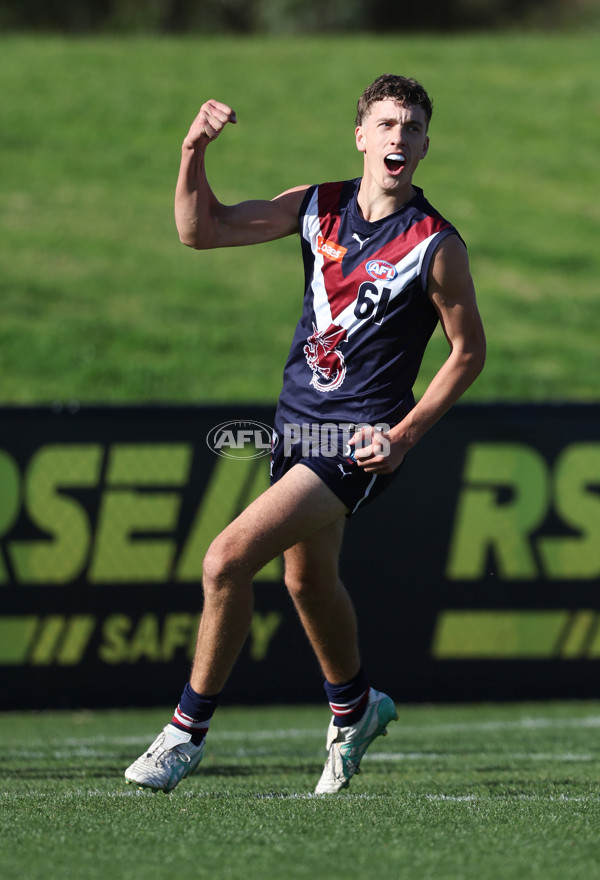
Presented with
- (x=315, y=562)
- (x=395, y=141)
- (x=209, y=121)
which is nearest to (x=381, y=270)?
(x=395, y=141)

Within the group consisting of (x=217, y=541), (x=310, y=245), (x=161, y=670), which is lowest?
(x=161, y=670)

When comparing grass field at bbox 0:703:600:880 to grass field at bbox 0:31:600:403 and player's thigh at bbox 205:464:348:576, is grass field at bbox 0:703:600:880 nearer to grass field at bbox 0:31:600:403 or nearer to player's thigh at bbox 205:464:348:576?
player's thigh at bbox 205:464:348:576

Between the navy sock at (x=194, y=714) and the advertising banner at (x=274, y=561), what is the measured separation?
352 centimetres

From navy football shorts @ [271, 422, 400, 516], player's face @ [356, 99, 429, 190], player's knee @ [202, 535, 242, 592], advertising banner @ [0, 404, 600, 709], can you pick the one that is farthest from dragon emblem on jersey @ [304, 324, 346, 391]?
advertising banner @ [0, 404, 600, 709]

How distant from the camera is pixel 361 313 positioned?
13.6 feet

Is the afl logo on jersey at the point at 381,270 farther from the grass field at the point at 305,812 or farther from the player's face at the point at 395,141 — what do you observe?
the grass field at the point at 305,812

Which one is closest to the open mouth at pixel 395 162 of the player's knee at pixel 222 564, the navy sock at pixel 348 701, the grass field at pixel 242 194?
the player's knee at pixel 222 564

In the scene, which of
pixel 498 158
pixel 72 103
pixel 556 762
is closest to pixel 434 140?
pixel 498 158

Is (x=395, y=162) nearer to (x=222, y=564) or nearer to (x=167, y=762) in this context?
(x=222, y=564)

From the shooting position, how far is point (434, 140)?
20016mm

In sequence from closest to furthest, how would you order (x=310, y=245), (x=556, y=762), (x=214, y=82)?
(x=310, y=245), (x=556, y=762), (x=214, y=82)

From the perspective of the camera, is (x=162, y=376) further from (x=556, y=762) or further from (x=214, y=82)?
(x=214, y=82)

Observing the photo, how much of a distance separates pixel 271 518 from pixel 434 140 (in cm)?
1696

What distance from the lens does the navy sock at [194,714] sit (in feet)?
13.4
